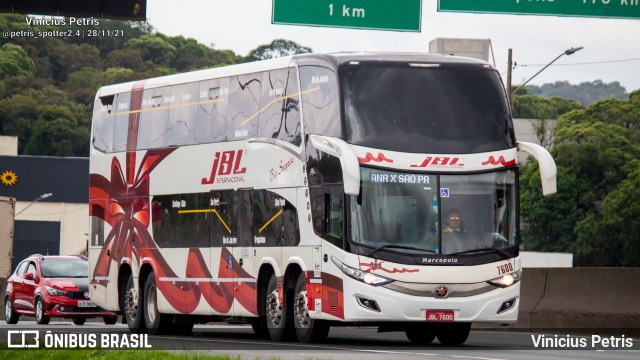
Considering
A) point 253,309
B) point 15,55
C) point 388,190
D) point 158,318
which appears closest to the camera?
point 388,190

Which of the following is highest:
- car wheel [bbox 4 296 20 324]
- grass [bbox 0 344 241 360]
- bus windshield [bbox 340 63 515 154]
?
bus windshield [bbox 340 63 515 154]

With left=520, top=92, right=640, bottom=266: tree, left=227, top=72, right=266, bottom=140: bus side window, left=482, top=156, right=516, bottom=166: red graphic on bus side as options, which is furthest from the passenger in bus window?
left=520, top=92, right=640, bottom=266: tree

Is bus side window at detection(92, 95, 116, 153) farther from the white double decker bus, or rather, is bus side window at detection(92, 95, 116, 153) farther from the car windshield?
the car windshield

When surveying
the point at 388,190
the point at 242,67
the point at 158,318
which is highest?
the point at 242,67

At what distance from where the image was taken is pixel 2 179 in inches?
4476

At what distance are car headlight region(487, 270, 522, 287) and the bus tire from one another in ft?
24.7

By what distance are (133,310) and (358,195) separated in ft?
26.7

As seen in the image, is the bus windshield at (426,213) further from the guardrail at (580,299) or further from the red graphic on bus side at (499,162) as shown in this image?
→ the guardrail at (580,299)

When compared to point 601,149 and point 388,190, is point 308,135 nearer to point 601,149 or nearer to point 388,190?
point 388,190

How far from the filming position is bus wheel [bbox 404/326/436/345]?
24.2 m

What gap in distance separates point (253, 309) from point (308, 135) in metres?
3.09

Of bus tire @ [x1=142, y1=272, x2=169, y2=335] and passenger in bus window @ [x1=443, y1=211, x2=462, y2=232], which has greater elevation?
passenger in bus window @ [x1=443, y1=211, x2=462, y2=232]

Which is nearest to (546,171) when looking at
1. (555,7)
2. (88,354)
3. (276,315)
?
(276,315)

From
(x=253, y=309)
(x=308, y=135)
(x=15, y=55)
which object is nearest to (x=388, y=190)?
(x=308, y=135)
